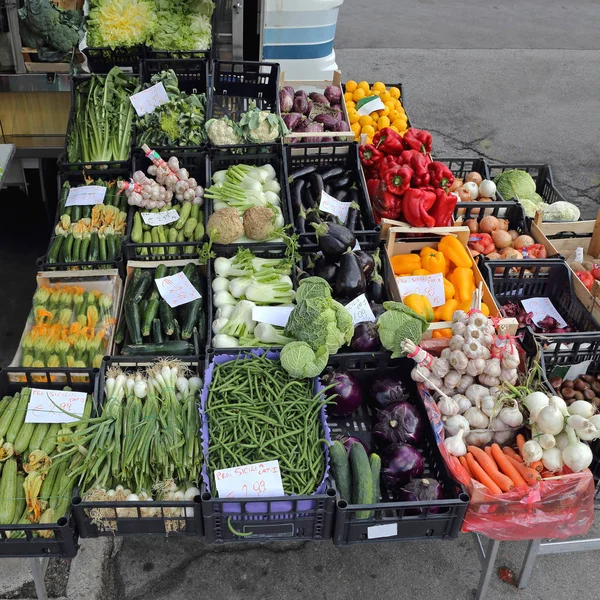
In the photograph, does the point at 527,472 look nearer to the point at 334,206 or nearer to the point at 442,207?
the point at 442,207

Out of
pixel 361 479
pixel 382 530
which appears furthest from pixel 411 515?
pixel 361 479

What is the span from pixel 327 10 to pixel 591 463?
206 inches

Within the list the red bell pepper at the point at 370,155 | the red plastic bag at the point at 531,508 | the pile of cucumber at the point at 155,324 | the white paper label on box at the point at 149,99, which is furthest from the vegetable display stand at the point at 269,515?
the white paper label on box at the point at 149,99

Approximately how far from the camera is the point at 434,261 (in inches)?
149

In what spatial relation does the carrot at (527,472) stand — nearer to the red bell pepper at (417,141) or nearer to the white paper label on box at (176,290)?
the white paper label on box at (176,290)

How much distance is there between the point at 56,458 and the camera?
2.74 meters

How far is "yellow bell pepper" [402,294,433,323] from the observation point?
3438 millimetres

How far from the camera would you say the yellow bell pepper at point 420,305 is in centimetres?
344

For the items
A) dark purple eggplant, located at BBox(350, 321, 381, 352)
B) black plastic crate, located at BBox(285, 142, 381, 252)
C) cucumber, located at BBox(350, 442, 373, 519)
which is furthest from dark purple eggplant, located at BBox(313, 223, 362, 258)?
cucumber, located at BBox(350, 442, 373, 519)

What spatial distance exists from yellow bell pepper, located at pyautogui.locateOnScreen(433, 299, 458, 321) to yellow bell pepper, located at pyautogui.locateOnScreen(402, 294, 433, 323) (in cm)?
12

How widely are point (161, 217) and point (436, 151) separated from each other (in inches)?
186

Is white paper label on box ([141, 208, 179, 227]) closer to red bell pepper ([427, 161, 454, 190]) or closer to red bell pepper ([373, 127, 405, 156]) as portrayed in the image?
red bell pepper ([373, 127, 405, 156])

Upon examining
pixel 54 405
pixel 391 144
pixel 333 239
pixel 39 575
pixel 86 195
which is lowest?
pixel 39 575

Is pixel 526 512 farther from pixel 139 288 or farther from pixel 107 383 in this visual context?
pixel 139 288
